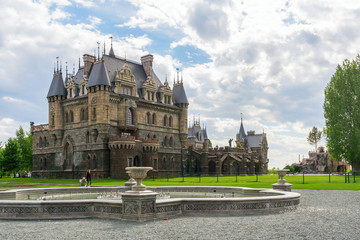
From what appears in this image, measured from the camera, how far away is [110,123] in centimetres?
5466

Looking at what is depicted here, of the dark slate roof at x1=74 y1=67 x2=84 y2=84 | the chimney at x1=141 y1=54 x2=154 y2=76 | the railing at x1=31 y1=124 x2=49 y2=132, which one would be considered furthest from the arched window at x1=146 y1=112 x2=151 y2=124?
the railing at x1=31 y1=124 x2=49 y2=132

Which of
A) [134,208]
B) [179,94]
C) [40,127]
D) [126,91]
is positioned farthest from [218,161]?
[134,208]

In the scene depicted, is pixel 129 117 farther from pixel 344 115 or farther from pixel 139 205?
pixel 139 205

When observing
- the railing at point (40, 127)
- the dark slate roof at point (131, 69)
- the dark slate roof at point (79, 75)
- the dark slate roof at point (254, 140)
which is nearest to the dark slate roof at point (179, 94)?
the dark slate roof at point (131, 69)

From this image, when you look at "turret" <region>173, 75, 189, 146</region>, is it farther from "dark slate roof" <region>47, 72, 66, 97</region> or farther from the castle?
"dark slate roof" <region>47, 72, 66, 97</region>

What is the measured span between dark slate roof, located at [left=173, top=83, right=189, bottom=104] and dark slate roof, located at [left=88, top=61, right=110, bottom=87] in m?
17.3

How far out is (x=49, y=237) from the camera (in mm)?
11000

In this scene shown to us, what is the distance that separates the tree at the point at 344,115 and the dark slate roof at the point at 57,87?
40.3 metres

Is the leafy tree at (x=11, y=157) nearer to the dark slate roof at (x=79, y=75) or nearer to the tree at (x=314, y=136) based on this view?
the dark slate roof at (x=79, y=75)

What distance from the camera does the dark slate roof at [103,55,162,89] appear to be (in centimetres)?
5842

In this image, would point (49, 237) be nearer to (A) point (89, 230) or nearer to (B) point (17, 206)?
(A) point (89, 230)

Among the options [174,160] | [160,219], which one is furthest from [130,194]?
[174,160]

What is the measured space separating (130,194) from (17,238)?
4289 mm

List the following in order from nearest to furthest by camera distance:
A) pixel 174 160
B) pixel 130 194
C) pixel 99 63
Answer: pixel 130 194
pixel 99 63
pixel 174 160
